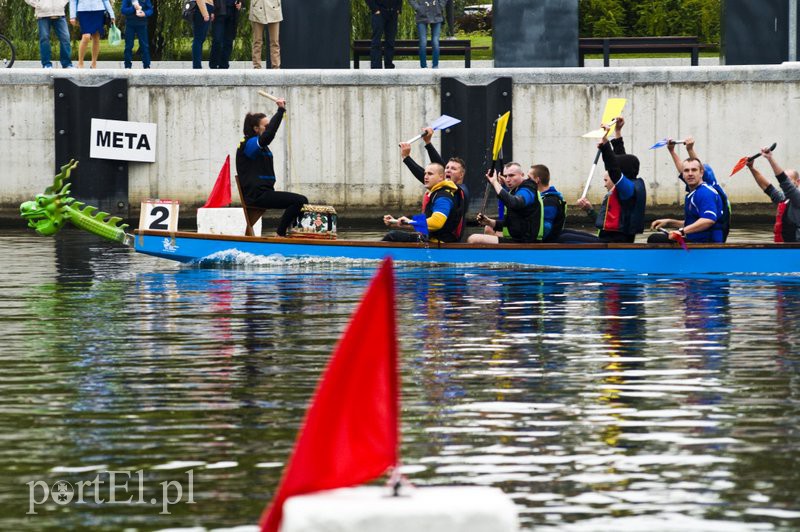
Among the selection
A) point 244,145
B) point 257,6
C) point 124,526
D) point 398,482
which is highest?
point 257,6

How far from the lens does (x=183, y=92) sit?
25250 mm

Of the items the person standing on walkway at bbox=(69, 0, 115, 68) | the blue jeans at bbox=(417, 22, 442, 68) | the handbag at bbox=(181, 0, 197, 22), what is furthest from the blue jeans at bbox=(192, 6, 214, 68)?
the blue jeans at bbox=(417, 22, 442, 68)

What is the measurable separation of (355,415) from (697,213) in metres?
12.1

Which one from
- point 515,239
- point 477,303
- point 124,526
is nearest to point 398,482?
point 124,526

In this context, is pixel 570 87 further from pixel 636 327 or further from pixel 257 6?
pixel 636 327

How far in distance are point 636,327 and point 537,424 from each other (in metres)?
4.62

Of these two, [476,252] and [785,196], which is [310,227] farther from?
[785,196]

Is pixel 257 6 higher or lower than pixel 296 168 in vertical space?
higher

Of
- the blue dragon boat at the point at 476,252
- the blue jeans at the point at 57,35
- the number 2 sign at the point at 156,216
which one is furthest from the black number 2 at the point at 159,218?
the blue jeans at the point at 57,35

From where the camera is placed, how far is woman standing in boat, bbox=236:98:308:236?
18594 millimetres

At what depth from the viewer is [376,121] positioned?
25.4 metres

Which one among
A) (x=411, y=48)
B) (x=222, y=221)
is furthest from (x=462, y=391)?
(x=411, y=48)

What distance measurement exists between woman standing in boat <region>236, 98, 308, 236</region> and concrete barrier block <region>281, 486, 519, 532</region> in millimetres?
13027

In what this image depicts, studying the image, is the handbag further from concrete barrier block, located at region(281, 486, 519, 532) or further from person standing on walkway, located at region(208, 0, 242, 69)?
concrete barrier block, located at region(281, 486, 519, 532)
